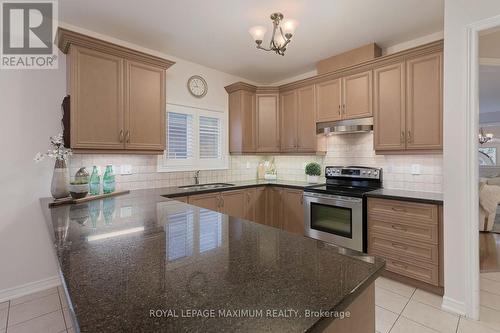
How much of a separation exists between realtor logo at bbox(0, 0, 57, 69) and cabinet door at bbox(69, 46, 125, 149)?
0.45m

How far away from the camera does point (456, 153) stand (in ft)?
6.75

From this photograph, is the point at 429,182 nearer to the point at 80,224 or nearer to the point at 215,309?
the point at 215,309

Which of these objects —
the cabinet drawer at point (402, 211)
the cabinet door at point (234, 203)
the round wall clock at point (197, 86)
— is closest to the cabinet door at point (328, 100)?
the cabinet drawer at point (402, 211)

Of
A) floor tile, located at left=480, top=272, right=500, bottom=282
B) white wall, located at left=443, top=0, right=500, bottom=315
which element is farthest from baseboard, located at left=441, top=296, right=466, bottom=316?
floor tile, located at left=480, top=272, right=500, bottom=282

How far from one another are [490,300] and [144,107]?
3.92 meters

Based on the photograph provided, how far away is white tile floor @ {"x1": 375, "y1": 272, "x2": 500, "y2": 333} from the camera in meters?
1.91

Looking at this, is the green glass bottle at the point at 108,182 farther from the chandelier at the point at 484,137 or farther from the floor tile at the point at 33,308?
the chandelier at the point at 484,137

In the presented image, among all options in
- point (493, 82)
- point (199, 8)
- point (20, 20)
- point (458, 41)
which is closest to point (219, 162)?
point (199, 8)

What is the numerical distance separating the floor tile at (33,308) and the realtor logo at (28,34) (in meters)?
2.24

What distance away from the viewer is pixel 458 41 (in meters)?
2.03

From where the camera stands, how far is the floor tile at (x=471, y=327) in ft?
6.15

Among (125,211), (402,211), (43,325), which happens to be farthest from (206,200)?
(402,211)

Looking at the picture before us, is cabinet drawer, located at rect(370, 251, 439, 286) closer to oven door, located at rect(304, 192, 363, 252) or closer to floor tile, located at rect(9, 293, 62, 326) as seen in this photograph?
oven door, located at rect(304, 192, 363, 252)

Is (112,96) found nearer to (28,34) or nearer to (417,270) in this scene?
(28,34)
